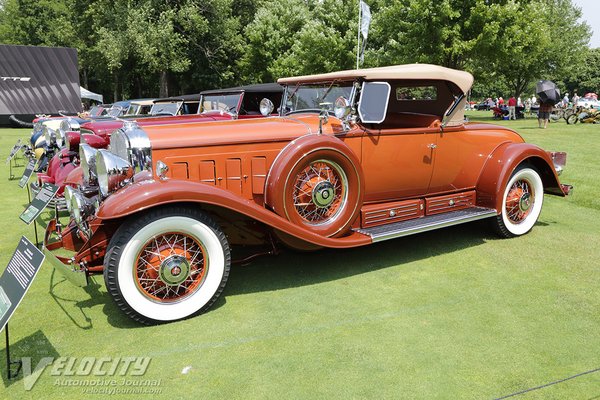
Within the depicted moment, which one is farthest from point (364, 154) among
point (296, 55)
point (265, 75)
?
point (265, 75)

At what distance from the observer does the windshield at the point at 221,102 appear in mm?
8547

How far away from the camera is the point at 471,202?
5164 millimetres

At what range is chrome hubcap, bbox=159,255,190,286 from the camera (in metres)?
3.27

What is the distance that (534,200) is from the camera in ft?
17.8

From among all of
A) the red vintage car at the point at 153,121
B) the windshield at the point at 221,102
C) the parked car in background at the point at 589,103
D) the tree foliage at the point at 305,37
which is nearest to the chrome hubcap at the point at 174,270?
the red vintage car at the point at 153,121

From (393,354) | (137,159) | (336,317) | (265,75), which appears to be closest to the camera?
(393,354)

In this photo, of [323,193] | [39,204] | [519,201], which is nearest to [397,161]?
[323,193]

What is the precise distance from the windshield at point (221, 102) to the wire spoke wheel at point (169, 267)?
538 cm

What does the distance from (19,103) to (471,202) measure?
2150 centimetres

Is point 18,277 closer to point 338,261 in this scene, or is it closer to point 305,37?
point 338,261

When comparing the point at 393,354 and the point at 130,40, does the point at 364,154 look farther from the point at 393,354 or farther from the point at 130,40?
the point at 130,40

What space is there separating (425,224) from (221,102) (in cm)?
558

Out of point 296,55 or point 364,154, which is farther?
point 296,55

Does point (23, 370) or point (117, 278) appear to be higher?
point (117, 278)
